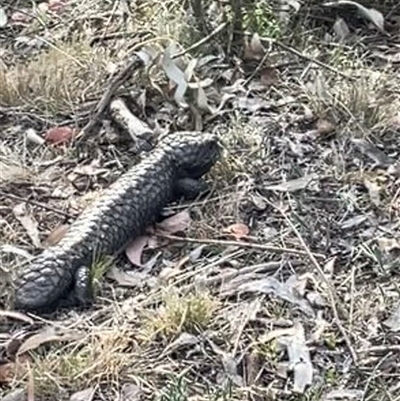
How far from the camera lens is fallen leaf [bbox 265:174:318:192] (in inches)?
160

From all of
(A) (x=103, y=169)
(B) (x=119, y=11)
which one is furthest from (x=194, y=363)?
(B) (x=119, y=11)

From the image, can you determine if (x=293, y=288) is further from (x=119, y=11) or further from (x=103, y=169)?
(x=119, y=11)

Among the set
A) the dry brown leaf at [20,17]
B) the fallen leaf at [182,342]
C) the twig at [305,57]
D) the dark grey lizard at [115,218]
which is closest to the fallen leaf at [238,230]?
the dark grey lizard at [115,218]

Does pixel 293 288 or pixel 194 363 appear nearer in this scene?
pixel 194 363

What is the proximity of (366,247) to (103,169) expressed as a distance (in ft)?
3.22

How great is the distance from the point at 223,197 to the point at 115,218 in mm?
395

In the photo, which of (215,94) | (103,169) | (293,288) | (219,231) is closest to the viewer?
(293,288)

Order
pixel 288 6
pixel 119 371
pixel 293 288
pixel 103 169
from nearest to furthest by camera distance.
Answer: pixel 119 371
pixel 293 288
pixel 103 169
pixel 288 6

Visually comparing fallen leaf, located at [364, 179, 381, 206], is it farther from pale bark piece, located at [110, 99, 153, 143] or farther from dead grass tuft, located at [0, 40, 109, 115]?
dead grass tuft, located at [0, 40, 109, 115]

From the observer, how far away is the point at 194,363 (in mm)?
3377

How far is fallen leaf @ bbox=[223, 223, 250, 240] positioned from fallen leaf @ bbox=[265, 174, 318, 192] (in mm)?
213

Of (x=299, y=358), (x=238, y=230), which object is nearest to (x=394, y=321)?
(x=299, y=358)

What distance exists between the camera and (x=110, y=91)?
15.1 feet

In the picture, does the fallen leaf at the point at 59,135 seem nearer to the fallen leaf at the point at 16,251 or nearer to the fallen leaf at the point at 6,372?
the fallen leaf at the point at 16,251
